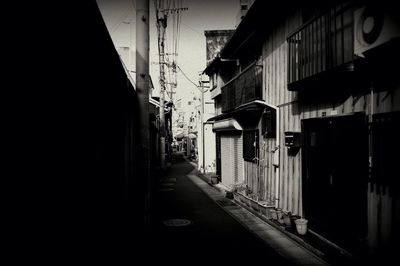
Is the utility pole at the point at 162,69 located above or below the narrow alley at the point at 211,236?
above

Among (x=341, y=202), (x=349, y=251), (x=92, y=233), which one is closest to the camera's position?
(x=92, y=233)

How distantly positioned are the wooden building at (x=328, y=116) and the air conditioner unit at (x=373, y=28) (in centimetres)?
2

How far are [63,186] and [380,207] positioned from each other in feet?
21.2

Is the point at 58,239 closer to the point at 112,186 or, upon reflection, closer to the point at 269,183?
the point at 112,186

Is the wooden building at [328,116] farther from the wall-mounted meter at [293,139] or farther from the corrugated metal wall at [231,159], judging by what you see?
the corrugated metal wall at [231,159]

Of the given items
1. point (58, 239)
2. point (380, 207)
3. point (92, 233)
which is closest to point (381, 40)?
point (380, 207)

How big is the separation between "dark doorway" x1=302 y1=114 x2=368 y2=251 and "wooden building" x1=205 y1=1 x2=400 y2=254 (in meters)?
0.03

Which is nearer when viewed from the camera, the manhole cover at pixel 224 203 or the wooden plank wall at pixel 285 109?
the wooden plank wall at pixel 285 109

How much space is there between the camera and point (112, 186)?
8133 mm

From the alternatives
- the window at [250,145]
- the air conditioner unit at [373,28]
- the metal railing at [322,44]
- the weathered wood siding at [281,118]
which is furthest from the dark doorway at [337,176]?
the window at [250,145]

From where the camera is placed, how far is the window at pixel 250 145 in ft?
46.9

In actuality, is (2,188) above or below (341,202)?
above

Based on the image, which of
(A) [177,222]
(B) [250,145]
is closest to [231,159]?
(B) [250,145]

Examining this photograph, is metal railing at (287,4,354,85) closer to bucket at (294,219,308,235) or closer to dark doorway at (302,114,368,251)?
dark doorway at (302,114,368,251)
